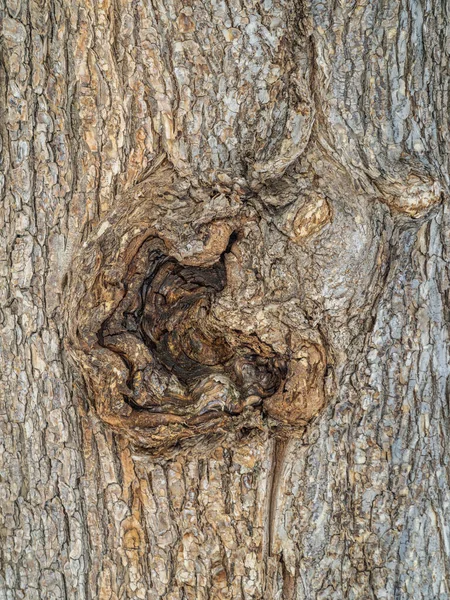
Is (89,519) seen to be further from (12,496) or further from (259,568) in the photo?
(259,568)

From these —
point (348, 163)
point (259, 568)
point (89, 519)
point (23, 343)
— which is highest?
point (348, 163)

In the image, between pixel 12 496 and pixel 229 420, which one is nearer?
pixel 229 420

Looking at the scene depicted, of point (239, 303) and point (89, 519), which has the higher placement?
point (239, 303)

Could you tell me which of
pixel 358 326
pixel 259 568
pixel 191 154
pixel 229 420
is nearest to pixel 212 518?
pixel 259 568
